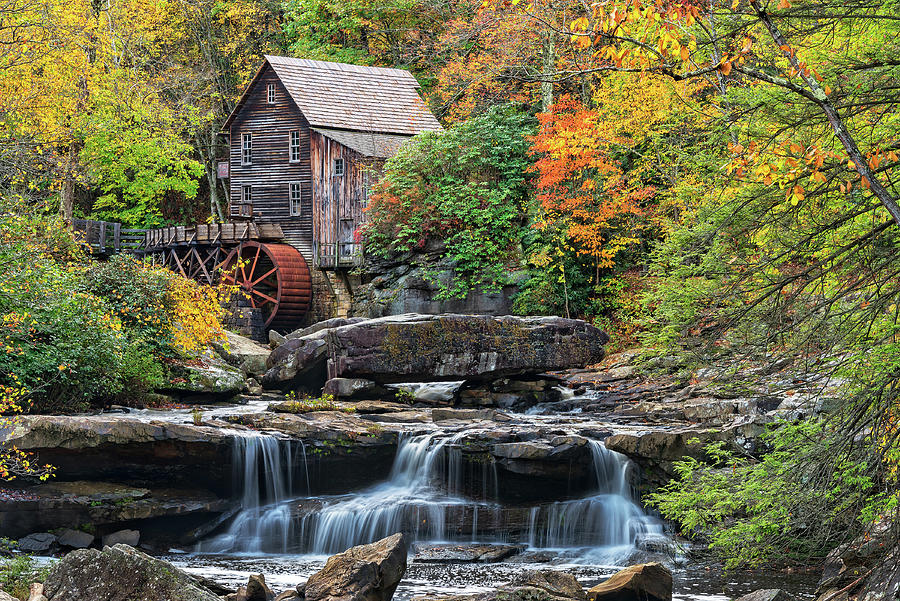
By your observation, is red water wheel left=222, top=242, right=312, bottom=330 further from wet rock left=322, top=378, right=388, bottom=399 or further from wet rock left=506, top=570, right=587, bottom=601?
wet rock left=506, top=570, right=587, bottom=601

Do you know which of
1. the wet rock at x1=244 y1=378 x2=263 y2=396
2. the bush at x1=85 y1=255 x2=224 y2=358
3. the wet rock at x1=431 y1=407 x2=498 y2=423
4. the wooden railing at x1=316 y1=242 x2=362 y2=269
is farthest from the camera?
the wooden railing at x1=316 y1=242 x2=362 y2=269

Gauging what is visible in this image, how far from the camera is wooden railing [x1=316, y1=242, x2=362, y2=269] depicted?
31.3 metres

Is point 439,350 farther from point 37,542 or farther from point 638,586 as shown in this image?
point 638,586

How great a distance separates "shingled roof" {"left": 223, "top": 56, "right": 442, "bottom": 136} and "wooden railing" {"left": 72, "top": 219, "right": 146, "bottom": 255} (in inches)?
273

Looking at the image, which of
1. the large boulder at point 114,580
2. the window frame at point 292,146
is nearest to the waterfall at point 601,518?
the large boulder at point 114,580

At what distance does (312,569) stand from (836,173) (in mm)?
8379

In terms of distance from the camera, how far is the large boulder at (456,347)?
59.7 feet

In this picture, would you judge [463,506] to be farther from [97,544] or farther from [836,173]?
[836,173]

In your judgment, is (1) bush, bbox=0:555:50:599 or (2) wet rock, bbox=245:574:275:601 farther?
(2) wet rock, bbox=245:574:275:601

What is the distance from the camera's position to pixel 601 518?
13469 mm

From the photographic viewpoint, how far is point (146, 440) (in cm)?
1281

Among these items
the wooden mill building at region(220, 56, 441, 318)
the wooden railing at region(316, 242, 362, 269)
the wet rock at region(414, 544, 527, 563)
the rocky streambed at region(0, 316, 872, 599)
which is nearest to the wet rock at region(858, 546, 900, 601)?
the rocky streambed at region(0, 316, 872, 599)

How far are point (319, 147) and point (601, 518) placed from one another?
2356 cm

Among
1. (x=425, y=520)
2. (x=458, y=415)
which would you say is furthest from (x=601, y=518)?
(x=458, y=415)
